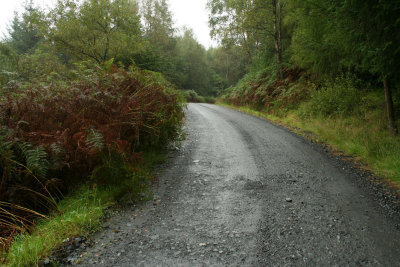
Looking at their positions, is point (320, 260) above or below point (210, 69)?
below

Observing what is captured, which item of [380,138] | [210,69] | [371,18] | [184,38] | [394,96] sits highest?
[184,38]

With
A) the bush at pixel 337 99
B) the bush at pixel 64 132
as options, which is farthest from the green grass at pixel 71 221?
the bush at pixel 337 99

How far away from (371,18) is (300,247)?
5.84 m

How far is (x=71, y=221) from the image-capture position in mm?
3389

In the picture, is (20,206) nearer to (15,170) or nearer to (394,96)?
(15,170)

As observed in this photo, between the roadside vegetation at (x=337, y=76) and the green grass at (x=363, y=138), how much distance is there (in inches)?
0.8

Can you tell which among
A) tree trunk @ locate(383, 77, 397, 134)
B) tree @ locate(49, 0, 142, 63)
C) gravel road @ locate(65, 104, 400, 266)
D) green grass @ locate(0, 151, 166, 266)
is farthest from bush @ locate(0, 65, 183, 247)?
tree @ locate(49, 0, 142, 63)

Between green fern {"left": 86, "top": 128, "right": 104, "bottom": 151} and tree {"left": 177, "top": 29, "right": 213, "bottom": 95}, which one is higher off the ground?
tree {"left": 177, "top": 29, "right": 213, "bottom": 95}

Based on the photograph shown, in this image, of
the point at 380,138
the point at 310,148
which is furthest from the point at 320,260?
the point at 380,138

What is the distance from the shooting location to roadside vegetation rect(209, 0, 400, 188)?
5941 millimetres

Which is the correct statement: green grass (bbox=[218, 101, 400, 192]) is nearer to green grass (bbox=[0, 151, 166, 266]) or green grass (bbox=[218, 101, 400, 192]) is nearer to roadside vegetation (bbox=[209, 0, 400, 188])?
roadside vegetation (bbox=[209, 0, 400, 188])

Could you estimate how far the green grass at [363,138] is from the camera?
5.47 meters

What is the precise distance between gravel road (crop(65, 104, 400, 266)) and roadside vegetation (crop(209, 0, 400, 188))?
5.09 feet

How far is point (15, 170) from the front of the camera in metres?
3.93
